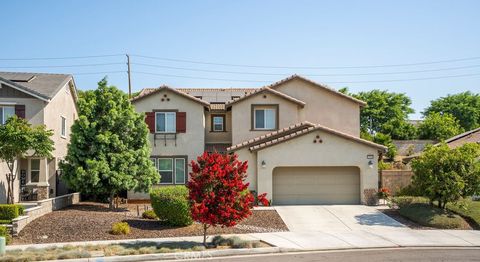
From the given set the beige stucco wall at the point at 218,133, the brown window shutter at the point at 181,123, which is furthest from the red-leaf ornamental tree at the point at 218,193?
the beige stucco wall at the point at 218,133

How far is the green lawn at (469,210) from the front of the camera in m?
22.6

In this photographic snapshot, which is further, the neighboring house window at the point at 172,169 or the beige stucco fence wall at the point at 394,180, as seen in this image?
the neighboring house window at the point at 172,169

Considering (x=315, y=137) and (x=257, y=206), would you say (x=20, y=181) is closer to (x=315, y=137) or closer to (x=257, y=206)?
(x=257, y=206)

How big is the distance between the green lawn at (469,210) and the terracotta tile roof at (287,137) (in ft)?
16.4

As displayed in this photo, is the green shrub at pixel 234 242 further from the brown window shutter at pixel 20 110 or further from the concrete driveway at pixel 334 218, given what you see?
the brown window shutter at pixel 20 110

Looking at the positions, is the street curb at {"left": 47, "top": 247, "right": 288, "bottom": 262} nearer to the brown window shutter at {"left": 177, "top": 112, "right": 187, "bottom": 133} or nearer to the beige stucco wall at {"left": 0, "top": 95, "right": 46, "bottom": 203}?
the brown window shutter at {"left": 177, "top": 112, "right": 187, "bottom": 133}

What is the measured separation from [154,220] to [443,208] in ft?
43.6

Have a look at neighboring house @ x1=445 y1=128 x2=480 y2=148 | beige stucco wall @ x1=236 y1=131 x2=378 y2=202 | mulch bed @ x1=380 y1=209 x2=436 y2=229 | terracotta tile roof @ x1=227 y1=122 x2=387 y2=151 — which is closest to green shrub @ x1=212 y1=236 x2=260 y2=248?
mulch bed @ x1=380 y1=209 x2=436 y2=229

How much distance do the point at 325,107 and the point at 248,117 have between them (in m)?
5.34

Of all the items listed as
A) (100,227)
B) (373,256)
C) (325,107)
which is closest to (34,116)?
(100,227)

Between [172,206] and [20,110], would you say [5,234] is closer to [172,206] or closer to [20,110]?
[172,206]

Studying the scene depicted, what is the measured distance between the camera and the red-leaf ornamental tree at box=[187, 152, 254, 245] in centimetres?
1731

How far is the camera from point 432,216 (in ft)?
74.9

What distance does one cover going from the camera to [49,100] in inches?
1132
